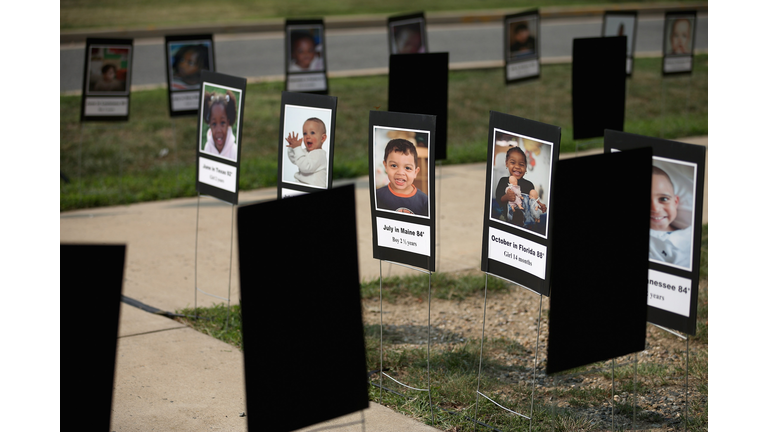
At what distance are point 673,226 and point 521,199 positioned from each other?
665mm

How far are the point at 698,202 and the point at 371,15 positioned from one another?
A: 19635mm

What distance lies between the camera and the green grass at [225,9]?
19.8 m

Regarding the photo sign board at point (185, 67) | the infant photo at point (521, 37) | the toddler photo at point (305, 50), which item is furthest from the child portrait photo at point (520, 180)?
the infant photo at point (521, 37)

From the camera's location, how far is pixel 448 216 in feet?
25.7

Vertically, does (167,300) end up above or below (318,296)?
below

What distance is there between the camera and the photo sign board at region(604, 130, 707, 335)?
303cm

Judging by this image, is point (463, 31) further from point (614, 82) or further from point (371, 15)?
point (614, 82)

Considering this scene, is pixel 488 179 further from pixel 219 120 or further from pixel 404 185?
pixel 219 120

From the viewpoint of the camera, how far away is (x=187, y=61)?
8.23 metres

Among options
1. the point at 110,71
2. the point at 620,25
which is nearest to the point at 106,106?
the point at 110,71

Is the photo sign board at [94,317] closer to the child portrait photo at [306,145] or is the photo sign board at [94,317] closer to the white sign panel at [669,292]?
the child portrait photo at [306,145]

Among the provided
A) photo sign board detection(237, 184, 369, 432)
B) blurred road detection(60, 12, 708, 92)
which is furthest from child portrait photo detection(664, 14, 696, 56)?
photo sign board detection(237, 184, 369, 432)

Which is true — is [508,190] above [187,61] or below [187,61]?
below

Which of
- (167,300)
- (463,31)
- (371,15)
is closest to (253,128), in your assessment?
(167,300)
